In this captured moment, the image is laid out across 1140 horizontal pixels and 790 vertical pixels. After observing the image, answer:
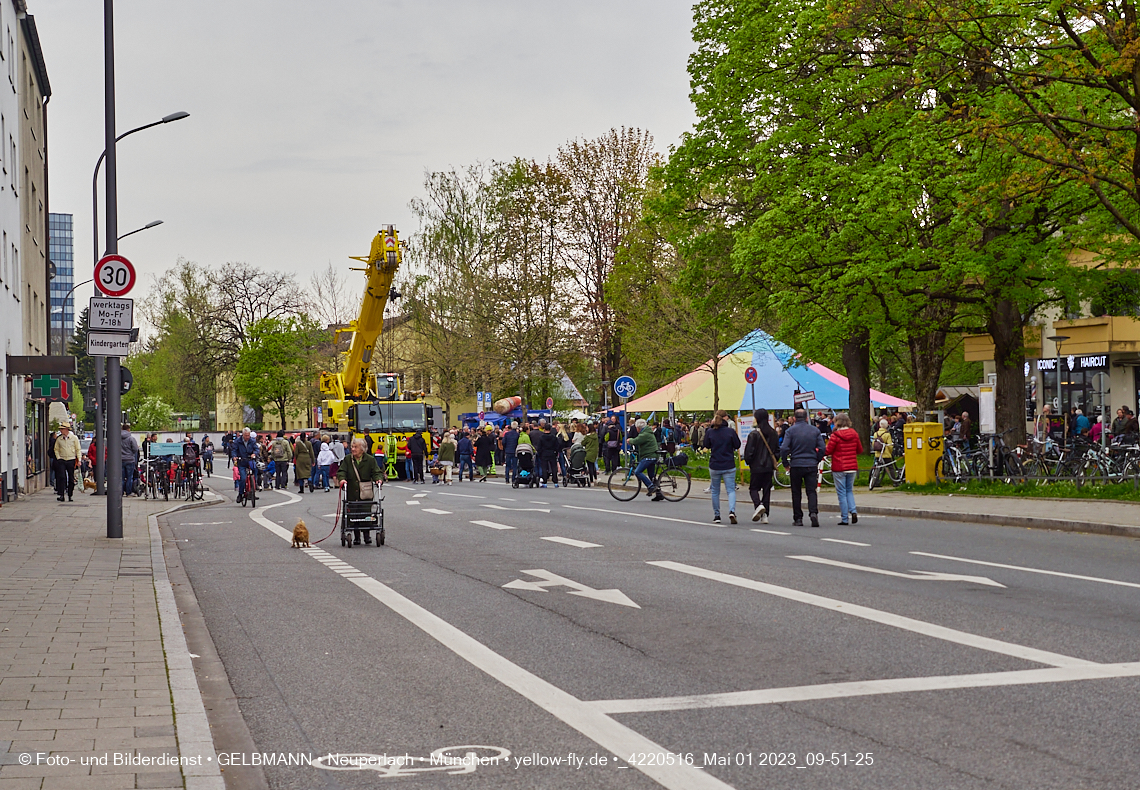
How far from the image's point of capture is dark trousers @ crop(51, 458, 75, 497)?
27719 millimetres

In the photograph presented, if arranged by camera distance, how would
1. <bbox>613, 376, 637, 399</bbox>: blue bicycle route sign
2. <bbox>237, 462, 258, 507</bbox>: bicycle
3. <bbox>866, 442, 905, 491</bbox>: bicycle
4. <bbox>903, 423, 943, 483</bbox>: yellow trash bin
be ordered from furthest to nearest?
1. <bbox>613, 376, 637, 399</bbox>: blue bicycle route sign
2. <bbox>237, 462, 258, 507</bbox>: bicycle
3. <bbox>866, 442, 905, 491</bbox>: bicycle
4. <bbox>903, 423, 943, 483</bbox>: yellow trash bin

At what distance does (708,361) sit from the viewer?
43.7 m

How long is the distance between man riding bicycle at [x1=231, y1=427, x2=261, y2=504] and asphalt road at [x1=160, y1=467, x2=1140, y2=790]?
510 inches

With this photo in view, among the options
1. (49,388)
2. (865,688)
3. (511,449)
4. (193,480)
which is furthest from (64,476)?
(865,688)

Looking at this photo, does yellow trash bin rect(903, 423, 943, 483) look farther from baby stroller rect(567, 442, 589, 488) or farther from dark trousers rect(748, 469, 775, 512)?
baby stroller rect(567, 442, 589, 488)

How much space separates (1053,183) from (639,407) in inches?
898

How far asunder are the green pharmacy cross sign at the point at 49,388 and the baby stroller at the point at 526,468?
40.2 ft

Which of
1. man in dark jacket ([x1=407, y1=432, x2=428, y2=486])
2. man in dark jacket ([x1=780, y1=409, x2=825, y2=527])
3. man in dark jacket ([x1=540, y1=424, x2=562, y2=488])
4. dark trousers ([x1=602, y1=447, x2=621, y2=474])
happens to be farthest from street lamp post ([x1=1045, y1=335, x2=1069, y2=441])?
man in dark jacket ([x1=407, y1=432, x2=428, y2=486])

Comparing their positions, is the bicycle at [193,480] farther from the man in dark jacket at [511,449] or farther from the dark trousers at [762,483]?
the dark trousers at [762,483]

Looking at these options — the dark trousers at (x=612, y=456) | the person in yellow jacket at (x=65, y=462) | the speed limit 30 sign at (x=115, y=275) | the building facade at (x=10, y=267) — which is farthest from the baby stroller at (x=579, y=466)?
the speed limit 30 sign at (x=115, y=275)

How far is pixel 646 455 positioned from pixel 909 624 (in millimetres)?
16435

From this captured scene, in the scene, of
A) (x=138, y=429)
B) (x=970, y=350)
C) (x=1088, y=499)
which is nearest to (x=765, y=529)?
(x=1088, y=499)

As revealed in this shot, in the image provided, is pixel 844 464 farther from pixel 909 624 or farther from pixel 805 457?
pixel 909 624

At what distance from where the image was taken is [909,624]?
897 centimetres
